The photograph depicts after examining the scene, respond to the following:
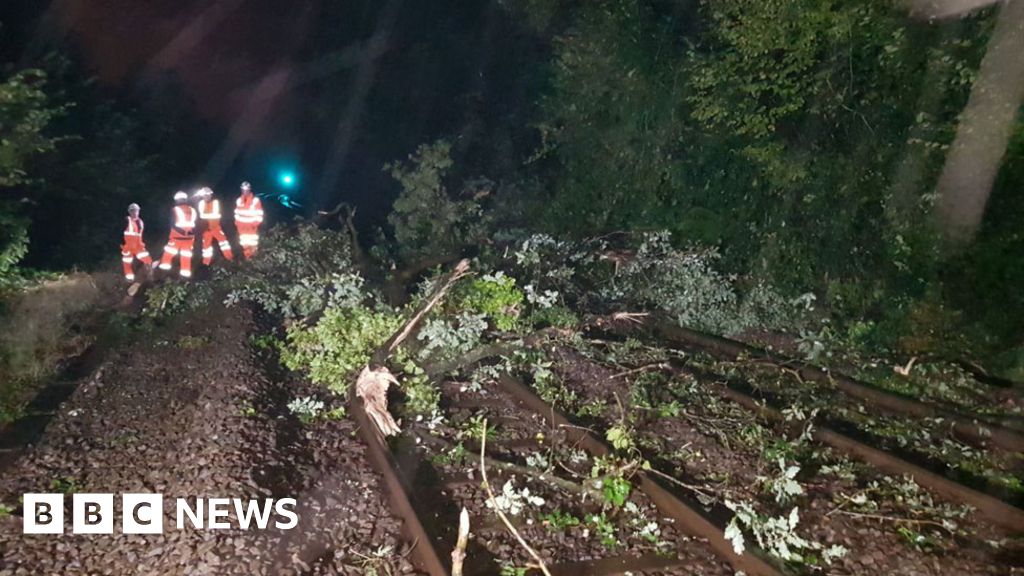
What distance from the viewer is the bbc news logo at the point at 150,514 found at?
16.5 ft

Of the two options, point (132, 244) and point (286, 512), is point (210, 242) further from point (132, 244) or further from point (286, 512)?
point (286, 512)

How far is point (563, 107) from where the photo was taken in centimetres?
1641

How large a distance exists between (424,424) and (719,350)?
455cm

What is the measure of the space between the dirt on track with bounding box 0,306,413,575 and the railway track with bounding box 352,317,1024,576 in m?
0.22

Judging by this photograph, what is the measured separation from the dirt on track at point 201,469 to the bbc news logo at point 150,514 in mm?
58

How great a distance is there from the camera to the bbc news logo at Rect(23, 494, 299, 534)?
16.5 ft

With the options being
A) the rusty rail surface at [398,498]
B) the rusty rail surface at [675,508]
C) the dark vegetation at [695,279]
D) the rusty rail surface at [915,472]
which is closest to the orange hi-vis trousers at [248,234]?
the dark vegetation at [695,279]

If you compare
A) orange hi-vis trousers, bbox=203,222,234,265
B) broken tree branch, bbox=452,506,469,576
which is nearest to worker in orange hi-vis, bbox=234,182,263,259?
orange hi-vis trousers, bbox=203,222,234,265

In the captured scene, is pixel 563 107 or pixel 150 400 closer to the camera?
pixel 150 400

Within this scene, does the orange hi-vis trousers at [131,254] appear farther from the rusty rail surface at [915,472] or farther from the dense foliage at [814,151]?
the rusty rail surface at [915,472]

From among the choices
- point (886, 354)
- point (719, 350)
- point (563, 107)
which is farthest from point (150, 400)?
point (563, 107)

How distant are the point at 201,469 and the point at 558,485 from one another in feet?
9.54

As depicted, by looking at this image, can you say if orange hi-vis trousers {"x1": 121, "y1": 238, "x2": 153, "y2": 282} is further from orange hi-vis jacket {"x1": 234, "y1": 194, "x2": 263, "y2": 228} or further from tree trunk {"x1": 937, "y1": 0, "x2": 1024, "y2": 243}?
tree trunk {"x1": 937, "y1": 0, "x2": 1024, "y2": 243}

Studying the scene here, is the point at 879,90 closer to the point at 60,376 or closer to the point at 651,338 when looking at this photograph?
the point at 651,338
